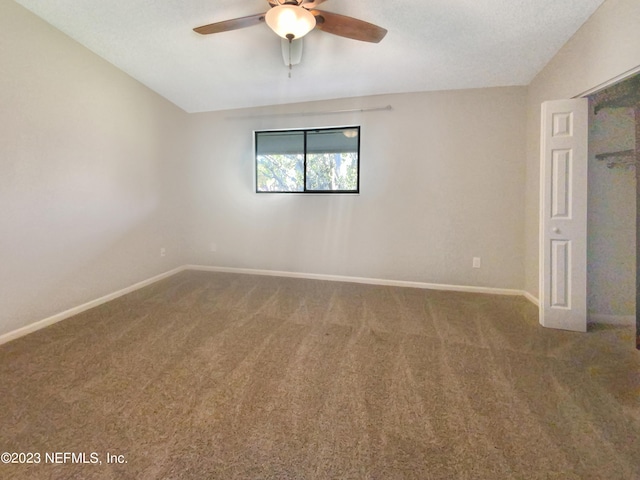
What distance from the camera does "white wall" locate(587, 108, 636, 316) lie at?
2.27m

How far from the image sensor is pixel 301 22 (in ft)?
5.63

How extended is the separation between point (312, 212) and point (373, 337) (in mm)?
2046

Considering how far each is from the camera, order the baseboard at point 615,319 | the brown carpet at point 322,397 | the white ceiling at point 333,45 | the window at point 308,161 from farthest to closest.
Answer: the window at point 308,161 → the baseboard at point 615,319 → the white ceiling at point 333,45 → the brown carpet at point 322,397

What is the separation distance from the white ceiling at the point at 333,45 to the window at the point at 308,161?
1.71 ft

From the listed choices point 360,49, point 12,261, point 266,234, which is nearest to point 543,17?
point 360,49

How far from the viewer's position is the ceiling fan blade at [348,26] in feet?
5.89

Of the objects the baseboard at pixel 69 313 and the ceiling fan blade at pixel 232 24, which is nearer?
the ceiling fan blade at pixel 232 24

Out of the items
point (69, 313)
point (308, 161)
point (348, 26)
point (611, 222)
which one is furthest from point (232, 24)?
point (611, 222)

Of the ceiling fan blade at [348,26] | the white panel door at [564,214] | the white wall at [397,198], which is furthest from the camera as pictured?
the white wall at [397,198]

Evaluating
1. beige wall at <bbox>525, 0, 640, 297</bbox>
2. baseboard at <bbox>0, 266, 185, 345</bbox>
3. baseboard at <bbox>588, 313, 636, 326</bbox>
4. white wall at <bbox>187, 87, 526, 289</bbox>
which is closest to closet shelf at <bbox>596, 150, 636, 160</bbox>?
beige wall at <bbox>525, 0, 640, 297</bbox>

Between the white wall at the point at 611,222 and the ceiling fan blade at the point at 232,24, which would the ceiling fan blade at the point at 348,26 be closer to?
the ceiling fan blade at the point at 232,24

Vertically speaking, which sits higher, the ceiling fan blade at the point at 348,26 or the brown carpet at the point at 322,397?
the ceiling fan blade at the point at 348,26

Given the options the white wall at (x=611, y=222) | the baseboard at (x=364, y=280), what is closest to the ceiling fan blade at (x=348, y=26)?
the white wall at (x=611, y=222)

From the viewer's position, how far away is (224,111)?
12.9 feet
